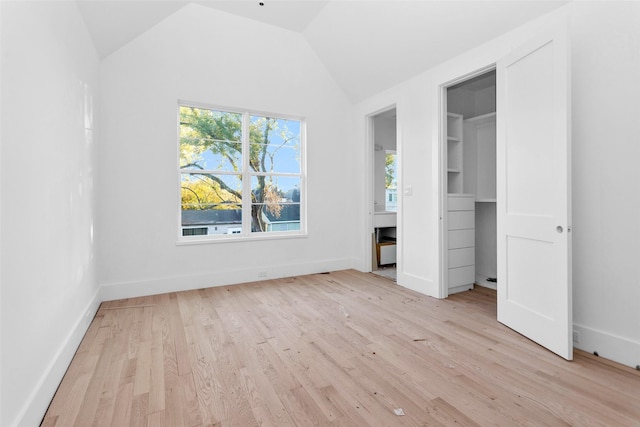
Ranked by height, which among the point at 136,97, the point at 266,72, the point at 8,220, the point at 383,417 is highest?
the point at 266,72

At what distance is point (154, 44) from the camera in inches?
142

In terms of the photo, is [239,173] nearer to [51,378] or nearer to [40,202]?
[40,202]

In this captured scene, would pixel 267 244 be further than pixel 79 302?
Yes

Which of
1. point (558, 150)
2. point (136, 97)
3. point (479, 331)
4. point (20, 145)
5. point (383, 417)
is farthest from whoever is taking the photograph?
point (136, 97)

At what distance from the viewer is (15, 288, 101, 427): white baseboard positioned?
1.41m

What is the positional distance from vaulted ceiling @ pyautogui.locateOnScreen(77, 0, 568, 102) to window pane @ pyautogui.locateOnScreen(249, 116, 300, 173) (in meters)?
1.12

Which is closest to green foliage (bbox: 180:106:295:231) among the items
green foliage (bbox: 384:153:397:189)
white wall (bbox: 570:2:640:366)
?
green foliage (bbox: 384:153:397:189)

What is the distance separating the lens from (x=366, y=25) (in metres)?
3.59

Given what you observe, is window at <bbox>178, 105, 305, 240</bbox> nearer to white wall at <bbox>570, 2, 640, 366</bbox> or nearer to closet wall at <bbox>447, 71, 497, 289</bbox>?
closet wall at <bbox>447, 71, 497, 289</bbox>

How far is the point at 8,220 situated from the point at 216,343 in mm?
1524

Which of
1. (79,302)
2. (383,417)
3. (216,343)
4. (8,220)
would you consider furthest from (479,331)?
(79,302)

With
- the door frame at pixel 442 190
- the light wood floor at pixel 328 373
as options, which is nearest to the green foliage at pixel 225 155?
the light wood floor at pixel 328 373

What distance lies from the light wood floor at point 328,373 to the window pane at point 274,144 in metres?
2.16

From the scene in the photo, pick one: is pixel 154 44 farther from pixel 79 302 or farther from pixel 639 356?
pixel 639 356
